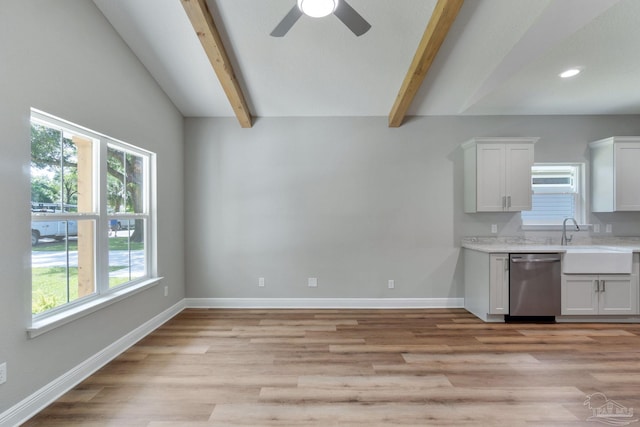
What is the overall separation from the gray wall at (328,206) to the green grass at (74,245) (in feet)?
3.28

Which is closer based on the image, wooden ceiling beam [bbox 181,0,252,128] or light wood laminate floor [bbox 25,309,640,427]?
light wood laminate floor [bbox 25,309,640,427]

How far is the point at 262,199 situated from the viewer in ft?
14.0

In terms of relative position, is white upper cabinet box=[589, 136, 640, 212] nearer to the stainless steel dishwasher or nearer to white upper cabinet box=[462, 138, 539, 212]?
white upper cabinet box=[462, 138, 539, 212]

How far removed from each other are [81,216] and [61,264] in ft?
1.34

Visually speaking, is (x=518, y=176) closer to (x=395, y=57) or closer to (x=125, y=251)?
(x=395, y=57)

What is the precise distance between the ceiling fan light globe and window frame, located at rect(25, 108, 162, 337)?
1.88 metres

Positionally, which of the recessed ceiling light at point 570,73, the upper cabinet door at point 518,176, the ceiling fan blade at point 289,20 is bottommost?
the upper cabinet door at point 518,176

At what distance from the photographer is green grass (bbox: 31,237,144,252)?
217cm

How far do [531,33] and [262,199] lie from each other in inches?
132

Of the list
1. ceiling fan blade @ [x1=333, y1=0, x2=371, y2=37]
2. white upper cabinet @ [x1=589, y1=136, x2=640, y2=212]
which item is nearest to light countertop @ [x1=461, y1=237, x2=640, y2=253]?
white upper cabinet @ [x1=589, y1=136, x2=640, y2=212]

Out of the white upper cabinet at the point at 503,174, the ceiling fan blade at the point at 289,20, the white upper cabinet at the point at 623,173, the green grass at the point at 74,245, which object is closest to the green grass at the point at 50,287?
the green grass at the point at 74,245

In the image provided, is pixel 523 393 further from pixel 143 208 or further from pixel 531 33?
pixel 143 208

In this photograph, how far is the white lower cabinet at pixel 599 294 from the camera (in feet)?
11.7

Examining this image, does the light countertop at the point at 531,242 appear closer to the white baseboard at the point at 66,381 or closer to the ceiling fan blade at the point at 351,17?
the ceiling fan blade at the point at 351,17
